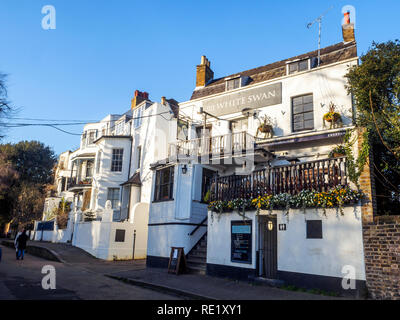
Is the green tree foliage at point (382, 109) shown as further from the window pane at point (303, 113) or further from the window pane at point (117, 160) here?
the window pane at point (117, 160)

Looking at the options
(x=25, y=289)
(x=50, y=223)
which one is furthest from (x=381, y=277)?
(x=50, y=223)

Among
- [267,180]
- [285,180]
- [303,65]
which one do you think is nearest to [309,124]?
[303,65]

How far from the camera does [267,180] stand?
35.9 feet

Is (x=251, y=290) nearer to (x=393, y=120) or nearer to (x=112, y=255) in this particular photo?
(x=393, y=120)

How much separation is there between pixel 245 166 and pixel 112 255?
8.53 meters

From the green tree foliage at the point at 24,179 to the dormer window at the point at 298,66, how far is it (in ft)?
104

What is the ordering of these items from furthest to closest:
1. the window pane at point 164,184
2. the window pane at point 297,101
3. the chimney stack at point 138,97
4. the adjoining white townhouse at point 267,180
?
the chimney stack at point 138,97
the window pane at point 164,184
the window pane at point 297,101
the adjoining white townhouse at point 267,180

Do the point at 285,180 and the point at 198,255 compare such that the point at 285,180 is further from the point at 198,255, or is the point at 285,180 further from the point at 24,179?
the point at 24,179

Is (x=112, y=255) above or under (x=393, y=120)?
under

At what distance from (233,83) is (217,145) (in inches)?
169

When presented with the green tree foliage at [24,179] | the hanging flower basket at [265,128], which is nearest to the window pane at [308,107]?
the hanging flower basket at [265,128]

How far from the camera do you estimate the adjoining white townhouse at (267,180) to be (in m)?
8.95

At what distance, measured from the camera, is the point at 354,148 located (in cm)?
908

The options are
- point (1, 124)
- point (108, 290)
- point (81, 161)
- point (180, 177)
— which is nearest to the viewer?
point (108, 290)
